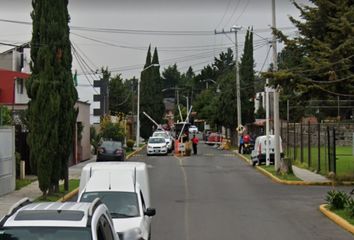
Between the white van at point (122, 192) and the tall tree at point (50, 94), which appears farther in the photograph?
the tall tree at point (50, 94)

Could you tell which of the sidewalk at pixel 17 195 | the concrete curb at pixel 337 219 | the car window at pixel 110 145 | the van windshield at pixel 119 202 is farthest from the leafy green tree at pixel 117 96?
the van windshield at pixel 119 202

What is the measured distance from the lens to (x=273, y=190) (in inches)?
1061

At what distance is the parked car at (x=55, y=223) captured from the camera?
599 centimetres

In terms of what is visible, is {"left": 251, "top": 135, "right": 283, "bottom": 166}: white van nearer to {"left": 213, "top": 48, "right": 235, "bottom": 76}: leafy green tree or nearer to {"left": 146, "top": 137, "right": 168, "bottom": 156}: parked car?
{"left": 146, "top": 137, "right": 168, "bottom": 156}: parked car

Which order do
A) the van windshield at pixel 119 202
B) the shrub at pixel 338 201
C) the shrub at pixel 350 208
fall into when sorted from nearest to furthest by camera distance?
the van windshield at pixel 119 202
the shrub at pixel 350 208
the shrub at pixel 338 201

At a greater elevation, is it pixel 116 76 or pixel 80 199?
pixel 116 76

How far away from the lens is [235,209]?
20391 mm

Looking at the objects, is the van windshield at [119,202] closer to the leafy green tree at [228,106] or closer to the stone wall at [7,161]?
the stone wall at [7,161]

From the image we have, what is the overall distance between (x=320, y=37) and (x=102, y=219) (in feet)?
89.1

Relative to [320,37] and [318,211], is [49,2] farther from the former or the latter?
[320,37]

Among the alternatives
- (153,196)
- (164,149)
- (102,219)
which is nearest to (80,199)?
(102,219)

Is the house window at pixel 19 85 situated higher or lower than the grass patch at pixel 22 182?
higher

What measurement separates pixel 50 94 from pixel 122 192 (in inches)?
446

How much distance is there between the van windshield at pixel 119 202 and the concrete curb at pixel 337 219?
614cm
